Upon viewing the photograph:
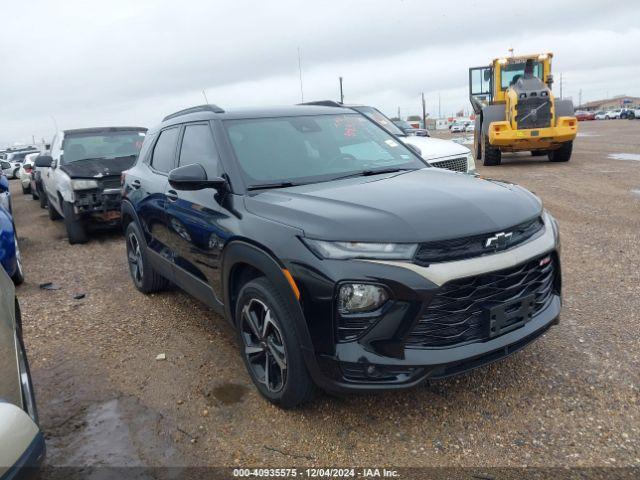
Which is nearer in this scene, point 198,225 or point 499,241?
point 499,241

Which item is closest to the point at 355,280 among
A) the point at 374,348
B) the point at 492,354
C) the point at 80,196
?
the point at 374,348

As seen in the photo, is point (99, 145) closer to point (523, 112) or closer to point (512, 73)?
point (523, 112)

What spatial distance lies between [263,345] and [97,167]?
20.1 ft

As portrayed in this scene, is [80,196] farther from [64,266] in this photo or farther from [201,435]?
[201,435]

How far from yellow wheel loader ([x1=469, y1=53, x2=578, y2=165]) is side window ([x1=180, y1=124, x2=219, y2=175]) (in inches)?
448

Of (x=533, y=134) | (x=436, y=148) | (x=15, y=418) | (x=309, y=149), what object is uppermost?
(x=309, y=149)

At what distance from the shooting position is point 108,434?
3.05m

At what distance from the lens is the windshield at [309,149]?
355 cm

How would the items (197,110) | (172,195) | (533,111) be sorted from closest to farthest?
1. (172,195)
2. (197,110)
3. (533,111)

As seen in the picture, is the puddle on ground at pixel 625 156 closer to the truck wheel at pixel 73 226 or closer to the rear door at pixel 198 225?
the truck wheel at pixel 73 226

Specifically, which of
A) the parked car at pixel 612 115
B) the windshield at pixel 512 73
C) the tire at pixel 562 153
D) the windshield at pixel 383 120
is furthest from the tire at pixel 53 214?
the parked car at pixel 612 115

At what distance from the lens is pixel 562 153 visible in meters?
14.8

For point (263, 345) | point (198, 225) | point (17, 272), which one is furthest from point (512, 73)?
point (263, 345)

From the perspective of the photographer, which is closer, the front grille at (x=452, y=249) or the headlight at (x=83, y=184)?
the front grille at (x=452, y=249)
